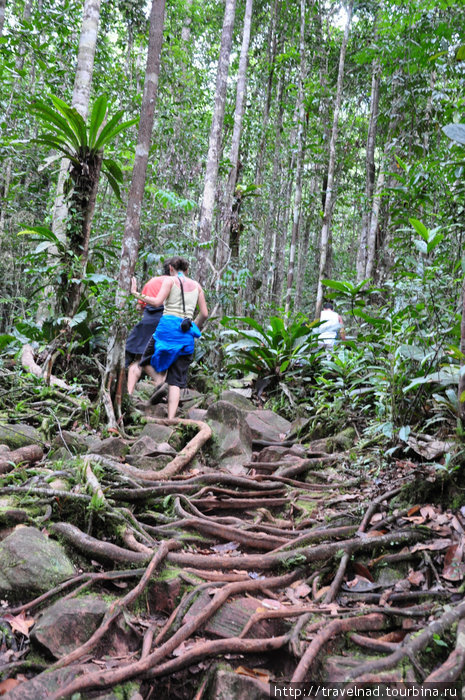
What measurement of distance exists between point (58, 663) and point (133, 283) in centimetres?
420

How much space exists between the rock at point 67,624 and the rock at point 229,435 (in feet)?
8.20

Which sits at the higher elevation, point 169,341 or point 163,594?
point 169,341

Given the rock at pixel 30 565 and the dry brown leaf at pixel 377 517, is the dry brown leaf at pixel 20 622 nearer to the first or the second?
the rock at pixel 30 565

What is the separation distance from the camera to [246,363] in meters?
7.22

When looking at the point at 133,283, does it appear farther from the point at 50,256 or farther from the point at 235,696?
the point at 235,696

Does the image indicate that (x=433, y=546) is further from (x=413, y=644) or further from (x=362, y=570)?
(x=413, y=644)

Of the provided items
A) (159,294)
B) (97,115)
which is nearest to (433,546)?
(159,294)

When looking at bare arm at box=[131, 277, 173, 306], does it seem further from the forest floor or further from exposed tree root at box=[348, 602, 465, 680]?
exposed tree root at box=[348, 602, 465, 680]

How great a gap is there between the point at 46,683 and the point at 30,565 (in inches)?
24.6

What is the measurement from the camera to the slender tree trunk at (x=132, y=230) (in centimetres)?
526

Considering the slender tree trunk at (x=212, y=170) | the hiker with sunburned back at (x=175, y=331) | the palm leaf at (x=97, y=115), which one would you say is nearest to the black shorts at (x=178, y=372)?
the hiker with sunburned back at (x=175, y=331)

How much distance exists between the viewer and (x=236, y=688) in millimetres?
1819

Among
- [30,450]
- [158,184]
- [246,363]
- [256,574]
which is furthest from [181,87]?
[256,574]

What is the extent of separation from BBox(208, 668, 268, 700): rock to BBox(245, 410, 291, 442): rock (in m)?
3.44
